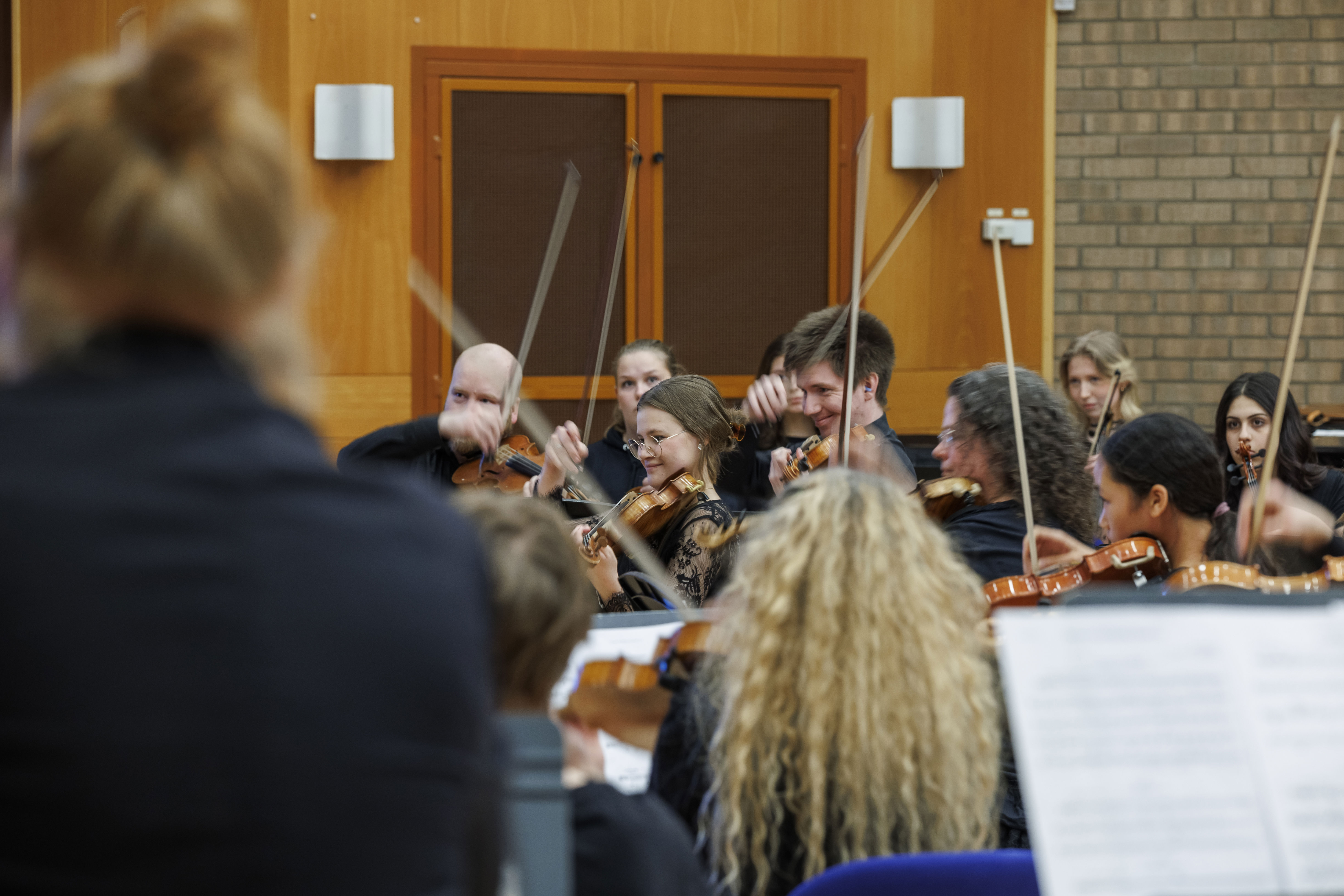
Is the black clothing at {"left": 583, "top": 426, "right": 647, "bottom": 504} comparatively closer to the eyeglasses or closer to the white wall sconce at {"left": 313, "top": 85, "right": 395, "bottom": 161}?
the eyeglasses

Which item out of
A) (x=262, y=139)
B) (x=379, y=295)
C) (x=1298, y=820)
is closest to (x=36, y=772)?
(x=262, y=139)

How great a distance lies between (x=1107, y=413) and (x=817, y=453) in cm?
167

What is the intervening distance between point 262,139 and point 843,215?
4.76 metres

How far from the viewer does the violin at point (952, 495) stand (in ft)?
9.64

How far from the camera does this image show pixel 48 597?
710 mm

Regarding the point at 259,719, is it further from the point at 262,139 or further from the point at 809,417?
the point at 809,417

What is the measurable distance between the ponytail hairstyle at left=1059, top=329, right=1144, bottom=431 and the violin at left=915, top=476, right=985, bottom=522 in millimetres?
1679

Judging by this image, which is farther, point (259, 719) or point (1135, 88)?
point (1135, 88)

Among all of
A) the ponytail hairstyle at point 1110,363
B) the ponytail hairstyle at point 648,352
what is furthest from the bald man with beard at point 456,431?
the ponytail hairstyle at point 1110,363

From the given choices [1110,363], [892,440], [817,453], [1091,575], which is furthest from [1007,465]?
[1110,363]

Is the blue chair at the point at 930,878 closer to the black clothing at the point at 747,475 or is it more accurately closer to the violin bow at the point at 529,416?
the violin bow at the point at 529,416

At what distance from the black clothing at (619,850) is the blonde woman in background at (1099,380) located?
3.59 m

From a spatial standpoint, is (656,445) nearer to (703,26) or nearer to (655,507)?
(655,507)

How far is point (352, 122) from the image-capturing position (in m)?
5.05
